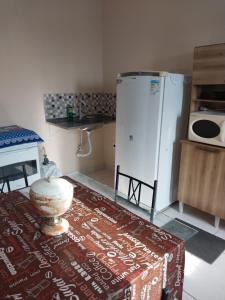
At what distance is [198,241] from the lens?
7.04ft

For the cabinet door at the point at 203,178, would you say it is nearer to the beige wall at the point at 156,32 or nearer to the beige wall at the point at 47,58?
the beige wall at the point at 156,32

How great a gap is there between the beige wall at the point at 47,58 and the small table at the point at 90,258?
1.93 m

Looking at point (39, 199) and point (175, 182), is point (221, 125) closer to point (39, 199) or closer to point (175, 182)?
point (175, 182)

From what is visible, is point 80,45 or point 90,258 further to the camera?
point 80,45

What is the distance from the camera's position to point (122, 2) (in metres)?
3.09

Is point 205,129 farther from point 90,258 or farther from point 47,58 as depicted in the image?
point 47,58

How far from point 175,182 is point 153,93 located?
110cm

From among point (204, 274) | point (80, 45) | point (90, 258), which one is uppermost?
point (80, 45)

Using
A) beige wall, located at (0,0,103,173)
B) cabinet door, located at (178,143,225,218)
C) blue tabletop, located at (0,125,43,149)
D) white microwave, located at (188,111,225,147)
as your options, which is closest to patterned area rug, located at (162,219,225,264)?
cabinet door, located at (178,143,225,218)

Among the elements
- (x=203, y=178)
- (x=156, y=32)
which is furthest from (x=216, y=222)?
(x=156, y=32)

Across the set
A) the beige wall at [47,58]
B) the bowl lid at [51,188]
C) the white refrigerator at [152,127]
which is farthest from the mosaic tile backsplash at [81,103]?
the bowl lid at [51,188]

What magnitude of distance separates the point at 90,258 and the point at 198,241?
5.02 ft

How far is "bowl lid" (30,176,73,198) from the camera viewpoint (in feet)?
3.35

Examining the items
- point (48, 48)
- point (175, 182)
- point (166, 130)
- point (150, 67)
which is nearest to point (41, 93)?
point (48, 48)
